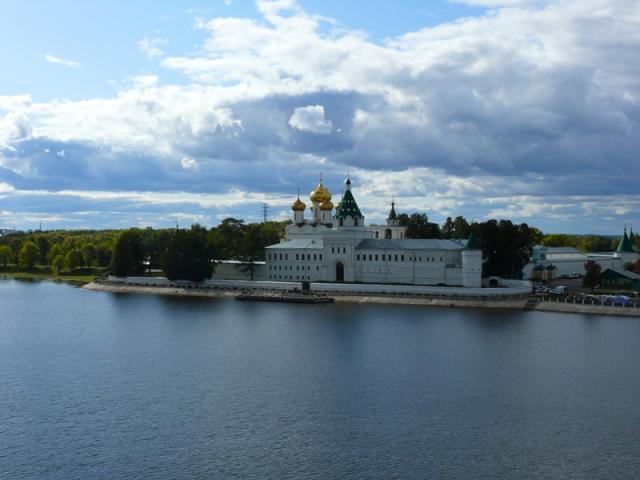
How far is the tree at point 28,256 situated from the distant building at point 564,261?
5562cm

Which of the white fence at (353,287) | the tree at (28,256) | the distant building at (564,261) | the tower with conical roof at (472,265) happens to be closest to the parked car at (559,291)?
the white fence at (353,287)

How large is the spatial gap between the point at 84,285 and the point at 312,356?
43919 mm

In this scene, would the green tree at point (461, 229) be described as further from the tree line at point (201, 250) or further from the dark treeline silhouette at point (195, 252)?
the dark treeline silhouette at point (195, 252)

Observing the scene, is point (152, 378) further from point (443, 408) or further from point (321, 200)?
point (321, 200)

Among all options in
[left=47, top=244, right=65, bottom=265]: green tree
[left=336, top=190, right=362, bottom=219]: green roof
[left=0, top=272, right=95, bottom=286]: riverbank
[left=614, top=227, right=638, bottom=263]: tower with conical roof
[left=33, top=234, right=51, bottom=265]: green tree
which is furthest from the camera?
[left=33, top=234, right=51, bottom=265]: green tree

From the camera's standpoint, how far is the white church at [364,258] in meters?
62.3

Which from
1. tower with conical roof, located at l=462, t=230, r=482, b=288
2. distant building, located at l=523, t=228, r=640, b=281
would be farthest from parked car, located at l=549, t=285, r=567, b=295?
distant building, located at l=523, t=228, r=640, b=281

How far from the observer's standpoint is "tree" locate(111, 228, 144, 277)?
72.0m

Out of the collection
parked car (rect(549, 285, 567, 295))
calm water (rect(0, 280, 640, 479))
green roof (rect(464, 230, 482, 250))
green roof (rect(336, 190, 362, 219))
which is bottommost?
calm water (rect(0, 280, 640, 479))

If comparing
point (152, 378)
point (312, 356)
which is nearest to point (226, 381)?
point (152, 378)

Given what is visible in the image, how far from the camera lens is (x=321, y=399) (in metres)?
28.5

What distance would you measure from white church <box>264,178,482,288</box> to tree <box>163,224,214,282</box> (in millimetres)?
5545

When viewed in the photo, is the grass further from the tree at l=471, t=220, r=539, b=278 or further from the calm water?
the tree at l=471, t=220, r=539, b=278

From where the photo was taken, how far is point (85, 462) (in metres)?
22.2
